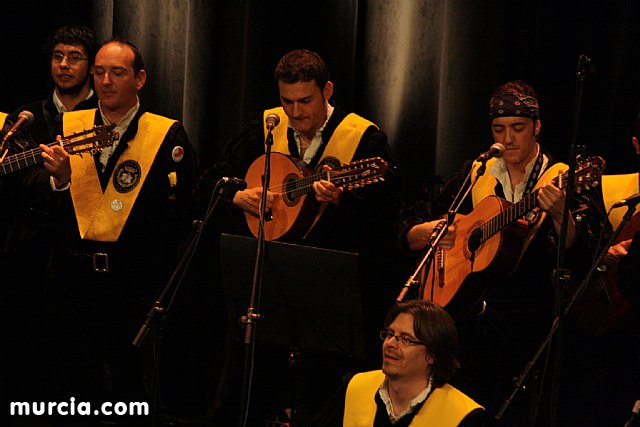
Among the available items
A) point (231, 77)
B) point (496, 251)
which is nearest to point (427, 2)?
point (231, 77)

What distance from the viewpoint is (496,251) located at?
17.9 feet

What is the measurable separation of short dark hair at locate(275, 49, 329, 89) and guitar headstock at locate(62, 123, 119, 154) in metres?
0.95

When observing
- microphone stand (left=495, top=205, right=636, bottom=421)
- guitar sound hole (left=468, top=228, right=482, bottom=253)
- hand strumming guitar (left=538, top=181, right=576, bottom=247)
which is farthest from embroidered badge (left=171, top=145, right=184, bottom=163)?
microphone stand (left=495, top=205, right=636, bottom=421)

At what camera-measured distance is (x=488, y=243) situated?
5.54 m

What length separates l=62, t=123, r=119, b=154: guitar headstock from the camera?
5.93 m

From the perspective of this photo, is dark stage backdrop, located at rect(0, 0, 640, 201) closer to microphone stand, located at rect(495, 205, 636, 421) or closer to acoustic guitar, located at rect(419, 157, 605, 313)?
acoustic guitar, located at rect(419, 157, 605, 313)

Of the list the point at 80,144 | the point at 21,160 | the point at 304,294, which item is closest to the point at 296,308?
the point at 304,294

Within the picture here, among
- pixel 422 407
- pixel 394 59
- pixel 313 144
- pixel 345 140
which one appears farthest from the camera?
pixel 394 59

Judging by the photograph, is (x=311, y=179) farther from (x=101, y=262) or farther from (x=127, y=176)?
(x=101, y=262)

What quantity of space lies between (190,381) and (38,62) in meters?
2.43

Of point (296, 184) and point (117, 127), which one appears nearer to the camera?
point (296, 184)

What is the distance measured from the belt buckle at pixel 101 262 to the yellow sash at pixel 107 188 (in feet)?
0.36

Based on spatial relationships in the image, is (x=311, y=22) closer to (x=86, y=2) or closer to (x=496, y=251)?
(x=86, y=2)

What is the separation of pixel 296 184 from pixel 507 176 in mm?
1097
